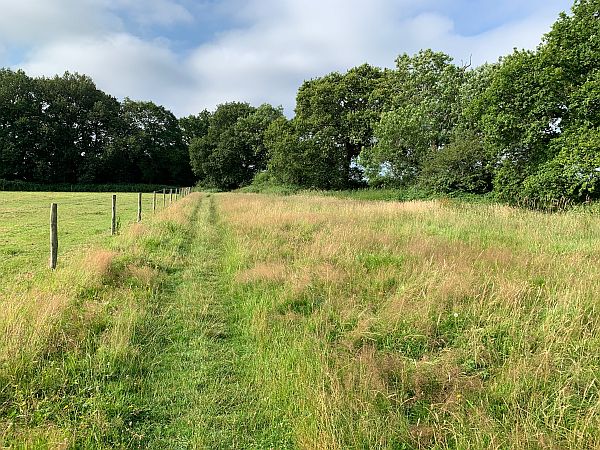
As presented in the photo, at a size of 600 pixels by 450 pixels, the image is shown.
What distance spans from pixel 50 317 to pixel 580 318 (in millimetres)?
6265

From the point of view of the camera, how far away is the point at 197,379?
11.9 feet

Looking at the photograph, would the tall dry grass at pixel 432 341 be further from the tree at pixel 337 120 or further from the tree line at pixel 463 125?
the tree at pixel 337 120

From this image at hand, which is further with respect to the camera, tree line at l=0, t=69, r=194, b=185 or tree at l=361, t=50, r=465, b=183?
tree line at l=0, t=69, r=194, b=185

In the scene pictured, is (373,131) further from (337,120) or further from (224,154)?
(224,154)

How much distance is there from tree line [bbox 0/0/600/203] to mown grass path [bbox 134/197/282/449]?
56.6ft

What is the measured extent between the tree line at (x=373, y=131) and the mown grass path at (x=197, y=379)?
56.6 feet

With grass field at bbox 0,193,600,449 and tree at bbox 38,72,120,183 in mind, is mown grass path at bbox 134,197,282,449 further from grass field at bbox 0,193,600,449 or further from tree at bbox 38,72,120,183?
tree at bbox 38,72,120,183

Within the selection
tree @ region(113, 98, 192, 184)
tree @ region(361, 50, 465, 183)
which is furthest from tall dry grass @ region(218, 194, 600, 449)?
tree @ region(113, 98, 192, 184)

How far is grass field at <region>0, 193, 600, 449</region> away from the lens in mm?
2803

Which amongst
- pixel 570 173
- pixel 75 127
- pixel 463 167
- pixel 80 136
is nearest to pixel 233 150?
pixel 80 136

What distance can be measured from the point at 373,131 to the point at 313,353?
104 ft

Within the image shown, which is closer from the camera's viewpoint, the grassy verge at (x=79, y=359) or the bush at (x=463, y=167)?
the grassy verge at (x=79, y=359)

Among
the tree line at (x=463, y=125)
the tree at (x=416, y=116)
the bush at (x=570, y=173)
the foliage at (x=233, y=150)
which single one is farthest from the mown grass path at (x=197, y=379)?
the foliage at (x=233, y=150)

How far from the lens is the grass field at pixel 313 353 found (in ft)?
9.20
